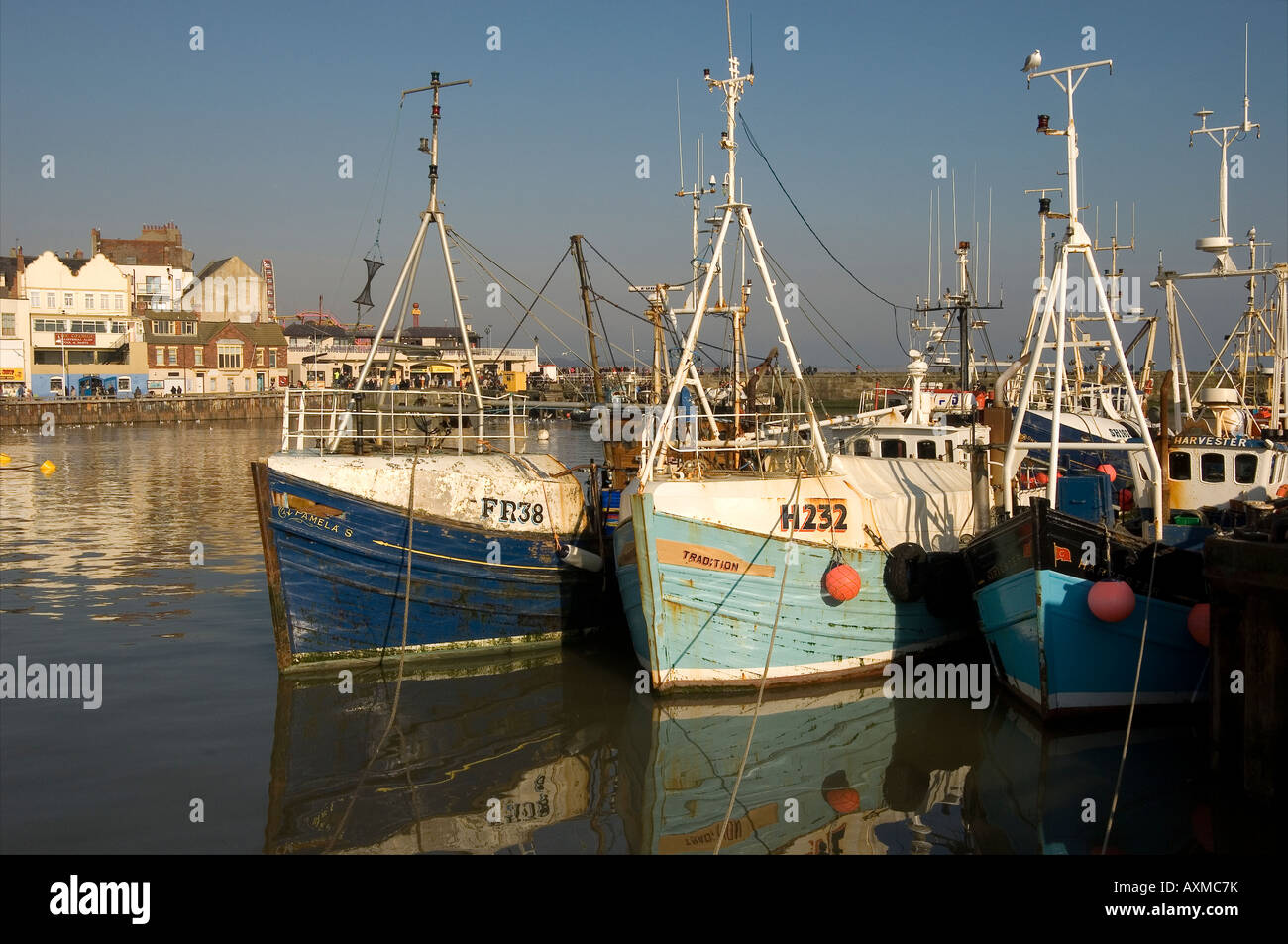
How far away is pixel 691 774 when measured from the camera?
468 inches

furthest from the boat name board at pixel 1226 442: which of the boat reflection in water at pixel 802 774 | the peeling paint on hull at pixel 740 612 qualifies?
the boat reflection in water at pixel 802 774

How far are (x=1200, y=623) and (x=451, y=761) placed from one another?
922cm

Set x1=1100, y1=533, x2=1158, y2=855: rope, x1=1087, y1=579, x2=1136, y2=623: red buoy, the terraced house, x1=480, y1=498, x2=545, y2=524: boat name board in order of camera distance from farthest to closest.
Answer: the terraced house < x1=480, y1=498, x2=545, y2=524: boat name board < x1=1087, y1=579, x2=1136, y2=623: red buoy < x1=1100, y1=533, x2=1158, y2=855: rope

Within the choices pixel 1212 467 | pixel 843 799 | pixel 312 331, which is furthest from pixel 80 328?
pixel 843 799

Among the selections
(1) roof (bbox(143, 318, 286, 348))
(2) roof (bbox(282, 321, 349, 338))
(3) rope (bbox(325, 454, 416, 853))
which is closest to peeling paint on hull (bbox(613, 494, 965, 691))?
(3) rope (bbox(325, 454, 416, 853))

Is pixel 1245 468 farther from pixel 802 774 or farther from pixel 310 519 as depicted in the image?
pixel 310 519

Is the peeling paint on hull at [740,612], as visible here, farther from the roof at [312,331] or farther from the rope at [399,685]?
the roof at [312,331]

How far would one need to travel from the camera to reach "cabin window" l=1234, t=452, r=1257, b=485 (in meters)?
17.5

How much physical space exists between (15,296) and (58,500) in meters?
65.1

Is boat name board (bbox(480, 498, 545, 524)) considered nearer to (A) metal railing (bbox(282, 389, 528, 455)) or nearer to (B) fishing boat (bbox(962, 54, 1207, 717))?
(A) metal railing (bbox(282, 389, 528, 455))

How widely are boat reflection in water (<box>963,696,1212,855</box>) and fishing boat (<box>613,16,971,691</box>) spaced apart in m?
2.32

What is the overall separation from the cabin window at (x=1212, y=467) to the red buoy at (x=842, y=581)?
7.56 meters

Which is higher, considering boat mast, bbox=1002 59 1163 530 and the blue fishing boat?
boat mast, bbox=1002 59 1163 530
